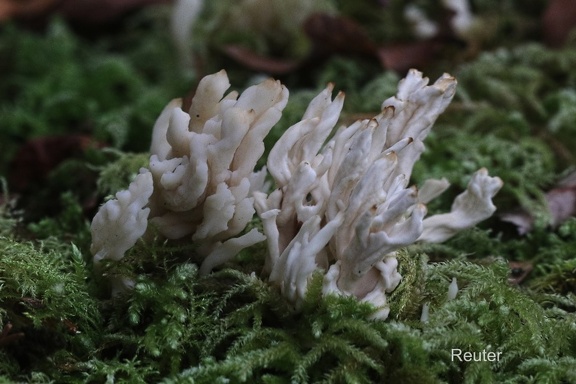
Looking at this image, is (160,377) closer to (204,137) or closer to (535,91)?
(204,137)

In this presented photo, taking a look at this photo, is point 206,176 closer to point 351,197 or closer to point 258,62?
point 351,197

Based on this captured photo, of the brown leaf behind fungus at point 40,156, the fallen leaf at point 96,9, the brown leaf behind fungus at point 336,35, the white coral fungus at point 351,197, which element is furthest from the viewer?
the fallen leaf at point 96,9

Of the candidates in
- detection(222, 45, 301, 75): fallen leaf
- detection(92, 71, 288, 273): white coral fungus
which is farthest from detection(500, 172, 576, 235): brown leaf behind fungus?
detection(222, 45, 301, 75): fallen leaf

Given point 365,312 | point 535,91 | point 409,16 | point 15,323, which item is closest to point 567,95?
point 535,91

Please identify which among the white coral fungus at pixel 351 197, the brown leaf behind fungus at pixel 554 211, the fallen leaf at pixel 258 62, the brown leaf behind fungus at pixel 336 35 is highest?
the white coral fungus at pixel 351 197

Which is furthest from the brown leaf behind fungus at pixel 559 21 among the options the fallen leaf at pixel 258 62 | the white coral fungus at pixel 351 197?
the white coral fungus at pixel 351 197

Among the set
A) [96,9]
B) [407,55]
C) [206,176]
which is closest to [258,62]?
[407,55]

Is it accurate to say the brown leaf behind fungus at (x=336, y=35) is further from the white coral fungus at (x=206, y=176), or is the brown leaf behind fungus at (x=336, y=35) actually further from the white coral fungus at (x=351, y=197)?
the white coral fungus at (x=206, y=176)
